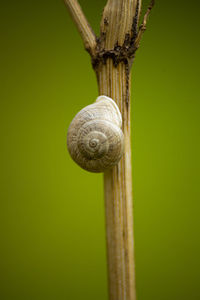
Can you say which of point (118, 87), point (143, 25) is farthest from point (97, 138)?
point (143, 25)

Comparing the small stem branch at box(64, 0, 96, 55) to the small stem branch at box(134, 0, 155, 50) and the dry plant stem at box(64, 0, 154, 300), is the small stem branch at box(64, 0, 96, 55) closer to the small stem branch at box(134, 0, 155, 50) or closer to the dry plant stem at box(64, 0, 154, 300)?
the dry plant stem at box(64, 0, 154, 300)

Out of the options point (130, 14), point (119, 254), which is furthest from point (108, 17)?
point (119, 254)

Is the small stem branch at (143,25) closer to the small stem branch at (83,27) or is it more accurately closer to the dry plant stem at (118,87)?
the dry plant stem at (118,87)

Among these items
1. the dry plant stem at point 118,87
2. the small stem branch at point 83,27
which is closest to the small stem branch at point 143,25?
the dry plant stem at point 118,87

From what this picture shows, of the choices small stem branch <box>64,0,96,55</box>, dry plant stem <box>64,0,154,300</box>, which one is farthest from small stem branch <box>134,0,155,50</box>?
small stem branch <box>64,0,96,55</box>

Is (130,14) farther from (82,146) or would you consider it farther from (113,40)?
(82,146)

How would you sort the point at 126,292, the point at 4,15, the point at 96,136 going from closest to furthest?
the point at 96,136
the point at 126,292
the point at 4,15

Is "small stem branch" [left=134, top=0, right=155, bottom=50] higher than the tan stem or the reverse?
higher
